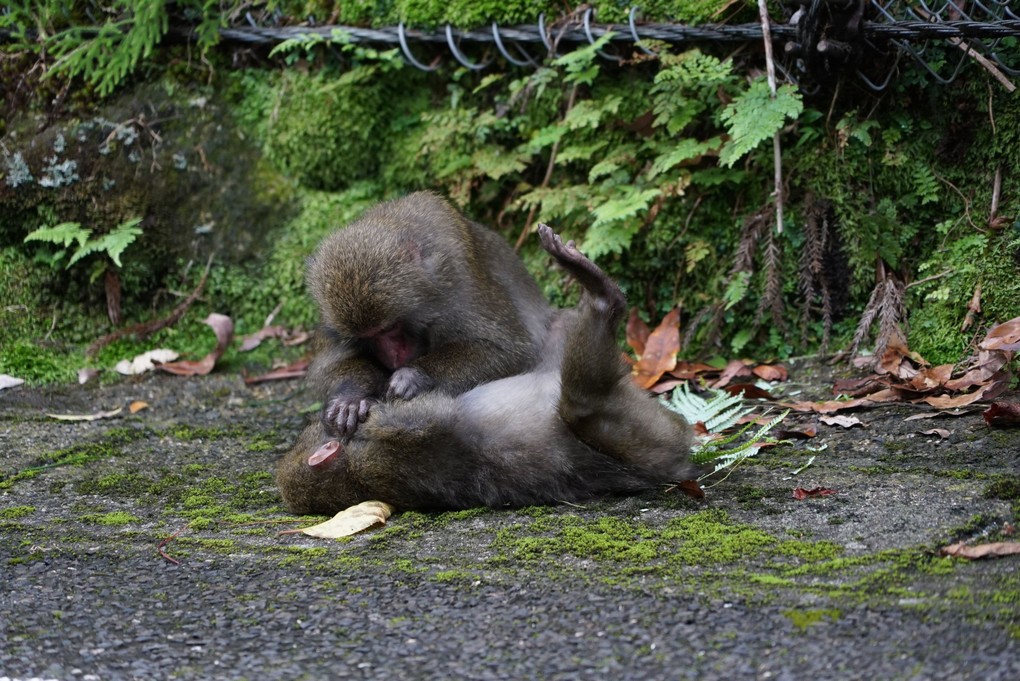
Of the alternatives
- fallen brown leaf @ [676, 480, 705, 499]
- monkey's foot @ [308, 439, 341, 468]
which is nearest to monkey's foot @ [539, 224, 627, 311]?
fallen brown leaf @ [676, 480, 705, 499]

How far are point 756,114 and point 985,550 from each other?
10.5ft

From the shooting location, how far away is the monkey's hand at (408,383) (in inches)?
176

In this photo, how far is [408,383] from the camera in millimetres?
4543

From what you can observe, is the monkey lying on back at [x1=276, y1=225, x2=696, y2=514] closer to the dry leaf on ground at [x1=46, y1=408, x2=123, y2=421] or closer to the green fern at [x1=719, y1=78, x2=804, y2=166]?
the green fern at [x1=719, y1=78, x2=804, y2=166]

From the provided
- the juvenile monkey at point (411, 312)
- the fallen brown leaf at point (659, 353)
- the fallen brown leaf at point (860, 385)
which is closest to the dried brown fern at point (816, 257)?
the fallen brown leaf at point (860, 385)

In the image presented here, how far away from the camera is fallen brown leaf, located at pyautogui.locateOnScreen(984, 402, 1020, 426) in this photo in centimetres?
422

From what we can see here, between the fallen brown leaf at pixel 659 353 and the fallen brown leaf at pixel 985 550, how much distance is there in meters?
2.82

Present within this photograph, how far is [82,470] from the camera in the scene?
4902 mm

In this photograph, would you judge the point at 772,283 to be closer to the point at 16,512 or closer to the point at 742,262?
the point at 742,262

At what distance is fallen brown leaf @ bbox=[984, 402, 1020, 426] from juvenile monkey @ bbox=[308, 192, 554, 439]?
6.87 feet

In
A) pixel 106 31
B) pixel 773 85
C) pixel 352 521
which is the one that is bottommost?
pixel 352 521

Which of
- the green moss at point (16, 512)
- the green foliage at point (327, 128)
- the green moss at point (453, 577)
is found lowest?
the green moss at point (453, 577)

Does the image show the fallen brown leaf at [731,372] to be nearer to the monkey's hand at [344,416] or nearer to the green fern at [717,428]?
the green fern at [717,428]

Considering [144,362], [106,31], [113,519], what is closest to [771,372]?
[113,519]
